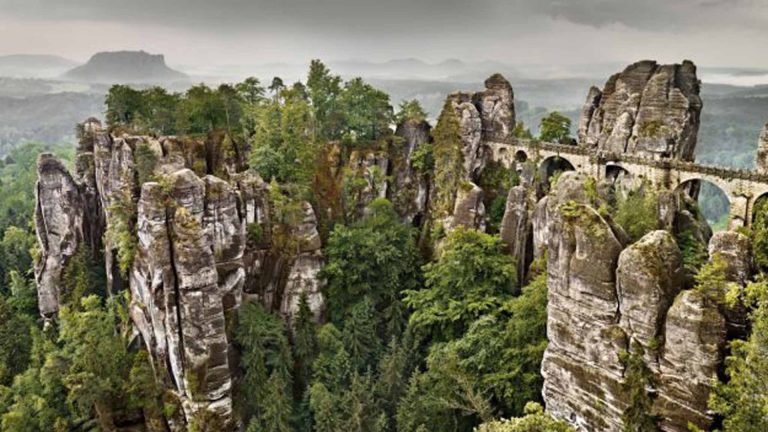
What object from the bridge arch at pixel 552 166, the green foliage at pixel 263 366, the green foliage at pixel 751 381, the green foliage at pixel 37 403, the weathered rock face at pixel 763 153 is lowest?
the green foliage at pixel 37 403

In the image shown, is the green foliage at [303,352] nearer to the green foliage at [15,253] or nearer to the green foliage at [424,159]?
the green foliage at [424,159]

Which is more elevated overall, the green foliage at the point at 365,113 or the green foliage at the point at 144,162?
the green foliage at the point at 365,113

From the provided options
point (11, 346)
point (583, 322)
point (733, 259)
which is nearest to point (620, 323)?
point (583, 322)

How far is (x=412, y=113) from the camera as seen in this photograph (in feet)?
152

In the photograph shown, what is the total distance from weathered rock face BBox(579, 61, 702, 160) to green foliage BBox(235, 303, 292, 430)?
86.9 feet

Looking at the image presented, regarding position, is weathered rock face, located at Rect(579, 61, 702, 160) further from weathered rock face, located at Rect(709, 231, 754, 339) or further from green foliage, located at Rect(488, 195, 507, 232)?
weathered rock face, located at Rect(709, 231, 754, 339)

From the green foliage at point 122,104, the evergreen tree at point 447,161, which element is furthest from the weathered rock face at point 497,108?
the green foliage at point 122,104

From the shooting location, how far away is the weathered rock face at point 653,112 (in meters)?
36.7

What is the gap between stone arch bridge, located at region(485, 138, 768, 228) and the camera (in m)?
32.5

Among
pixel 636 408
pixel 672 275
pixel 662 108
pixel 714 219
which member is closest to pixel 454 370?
pixel 636 408

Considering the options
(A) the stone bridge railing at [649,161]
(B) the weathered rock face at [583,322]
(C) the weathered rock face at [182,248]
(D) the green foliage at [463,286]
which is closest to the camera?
(B) the weathered rock face at [583,322]

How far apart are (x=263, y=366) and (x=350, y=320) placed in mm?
5963

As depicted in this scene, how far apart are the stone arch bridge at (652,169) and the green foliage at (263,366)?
76.3 feet

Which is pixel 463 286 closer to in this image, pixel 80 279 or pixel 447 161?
pixel 447 161
